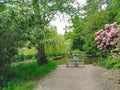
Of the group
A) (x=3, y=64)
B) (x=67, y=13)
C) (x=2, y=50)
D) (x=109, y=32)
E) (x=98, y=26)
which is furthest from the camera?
(x=98, y=26)

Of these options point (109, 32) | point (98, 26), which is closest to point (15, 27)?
point (109, 32)

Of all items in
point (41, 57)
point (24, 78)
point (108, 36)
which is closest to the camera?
point (24, 78)

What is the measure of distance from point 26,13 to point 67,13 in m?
5.35

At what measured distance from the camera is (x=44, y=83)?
1139 cm

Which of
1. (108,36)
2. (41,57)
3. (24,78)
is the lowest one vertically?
(24,78)

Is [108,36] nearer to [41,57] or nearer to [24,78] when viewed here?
[41,57]

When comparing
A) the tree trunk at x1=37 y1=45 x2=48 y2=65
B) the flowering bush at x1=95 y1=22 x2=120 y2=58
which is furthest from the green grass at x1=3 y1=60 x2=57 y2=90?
the flowering bush at x1=95 y1=22 x2=120 y2=58

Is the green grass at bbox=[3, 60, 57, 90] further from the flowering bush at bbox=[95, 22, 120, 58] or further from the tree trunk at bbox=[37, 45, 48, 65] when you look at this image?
the flowering bush at bbox=[95, 22, 120, 58]

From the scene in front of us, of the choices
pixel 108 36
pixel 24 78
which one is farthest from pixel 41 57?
pixel 24 78

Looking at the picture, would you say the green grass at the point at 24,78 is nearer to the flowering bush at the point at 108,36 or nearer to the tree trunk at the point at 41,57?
the tree trunk at the point at 41,57

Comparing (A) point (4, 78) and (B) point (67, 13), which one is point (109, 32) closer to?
(B) point (67, 13)

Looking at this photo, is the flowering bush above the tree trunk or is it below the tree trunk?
above

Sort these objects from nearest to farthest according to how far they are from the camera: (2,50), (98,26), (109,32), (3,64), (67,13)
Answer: (2,50), (3,64), (67,13), (109,32), (98,26)

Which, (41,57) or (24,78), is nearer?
(24,78)
